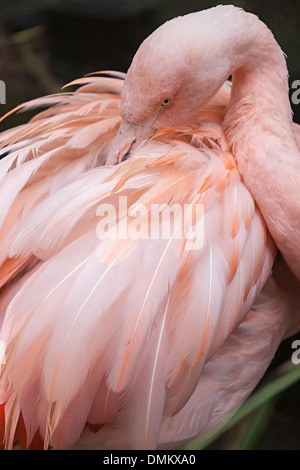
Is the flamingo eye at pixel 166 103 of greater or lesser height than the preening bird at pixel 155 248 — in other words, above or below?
above

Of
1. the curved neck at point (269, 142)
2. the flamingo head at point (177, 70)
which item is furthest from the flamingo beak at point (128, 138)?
the curved neck at point (269, 142)

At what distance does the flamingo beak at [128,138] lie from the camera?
75 cm

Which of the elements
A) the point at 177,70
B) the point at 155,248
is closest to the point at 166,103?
the point at 177,70

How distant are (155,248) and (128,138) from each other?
0.63 feet

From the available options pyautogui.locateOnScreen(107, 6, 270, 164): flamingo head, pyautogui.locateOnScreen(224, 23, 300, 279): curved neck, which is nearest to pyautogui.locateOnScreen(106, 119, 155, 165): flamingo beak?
pyautogui.locateOnScreen(107, 6, 270, 164): flamingo head

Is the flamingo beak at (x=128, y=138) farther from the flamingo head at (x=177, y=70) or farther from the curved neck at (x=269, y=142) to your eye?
the curved neck at (x=269, y=142)

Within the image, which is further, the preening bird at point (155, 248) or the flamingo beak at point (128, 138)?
the flamingo beak at point (128, 138)

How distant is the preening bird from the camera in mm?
619

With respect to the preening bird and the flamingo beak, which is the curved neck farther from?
the flamingo beak

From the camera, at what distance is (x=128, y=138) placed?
75 centimetres

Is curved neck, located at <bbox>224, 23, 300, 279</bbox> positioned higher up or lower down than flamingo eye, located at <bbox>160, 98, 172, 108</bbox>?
lower down

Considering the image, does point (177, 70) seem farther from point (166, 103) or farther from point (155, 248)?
point (155, 248)

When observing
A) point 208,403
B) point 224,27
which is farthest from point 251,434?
point 224,27

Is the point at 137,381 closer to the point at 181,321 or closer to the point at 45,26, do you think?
the point at 181,321
